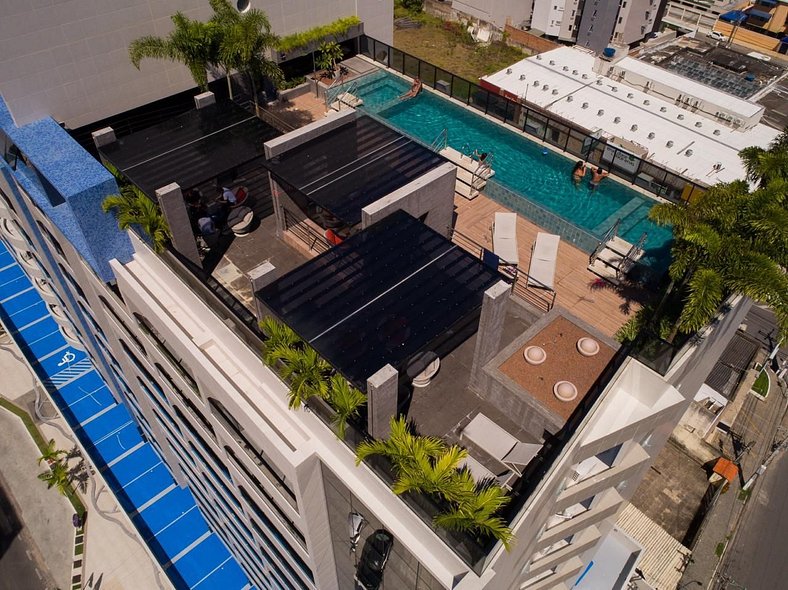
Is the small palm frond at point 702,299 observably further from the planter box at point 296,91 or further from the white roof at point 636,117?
the white roof at point 636,117

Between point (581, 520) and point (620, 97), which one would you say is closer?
point (581, 520)

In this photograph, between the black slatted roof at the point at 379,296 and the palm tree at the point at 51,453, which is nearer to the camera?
the black slatted roof at the point at 379,296

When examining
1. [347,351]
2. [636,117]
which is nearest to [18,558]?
[347,351]

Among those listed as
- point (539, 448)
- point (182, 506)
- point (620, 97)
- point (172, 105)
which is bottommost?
point (182, 506)

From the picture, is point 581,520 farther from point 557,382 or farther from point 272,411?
point 272,411

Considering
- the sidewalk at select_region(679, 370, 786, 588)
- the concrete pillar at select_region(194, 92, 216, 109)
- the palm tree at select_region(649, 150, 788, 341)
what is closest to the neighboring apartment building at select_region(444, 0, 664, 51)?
the sidewalk at select_region(679, 370, 786, 588)

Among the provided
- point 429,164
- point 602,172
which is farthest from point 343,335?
point 602,172

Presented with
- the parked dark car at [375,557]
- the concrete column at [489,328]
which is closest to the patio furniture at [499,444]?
the concrete column at [489,328]

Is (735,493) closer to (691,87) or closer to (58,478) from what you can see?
(691,87)
